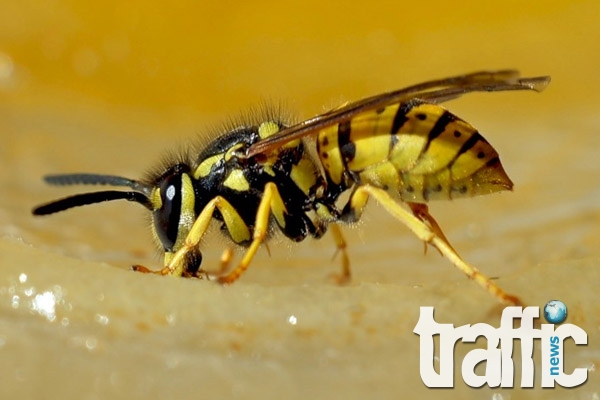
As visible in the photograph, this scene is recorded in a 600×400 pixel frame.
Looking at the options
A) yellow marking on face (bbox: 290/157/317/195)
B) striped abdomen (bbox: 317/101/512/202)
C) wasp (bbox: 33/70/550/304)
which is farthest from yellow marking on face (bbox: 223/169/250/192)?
striped abdomen (bbox: 317/101/512/202)

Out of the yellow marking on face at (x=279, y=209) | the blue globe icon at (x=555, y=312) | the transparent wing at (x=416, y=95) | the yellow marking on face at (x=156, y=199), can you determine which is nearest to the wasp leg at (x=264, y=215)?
the yellow marking on face at (x=279, y=209)

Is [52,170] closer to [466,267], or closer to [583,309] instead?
[466,267]

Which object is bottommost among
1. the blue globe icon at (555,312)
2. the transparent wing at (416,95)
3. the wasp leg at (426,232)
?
the blue globe icon at (555,312)

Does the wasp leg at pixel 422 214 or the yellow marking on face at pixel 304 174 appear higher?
the yellow marking on face at pixel 304 174

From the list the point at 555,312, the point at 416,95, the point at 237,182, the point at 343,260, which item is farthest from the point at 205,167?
the point at 555,312

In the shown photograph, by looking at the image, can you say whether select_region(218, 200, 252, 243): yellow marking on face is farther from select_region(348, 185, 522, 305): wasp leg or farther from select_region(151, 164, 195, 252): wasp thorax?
select_region(348, 185, 522, 305): wasp leg

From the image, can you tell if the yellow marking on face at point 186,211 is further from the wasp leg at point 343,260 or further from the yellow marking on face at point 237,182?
the wasp leg at point 343,260
